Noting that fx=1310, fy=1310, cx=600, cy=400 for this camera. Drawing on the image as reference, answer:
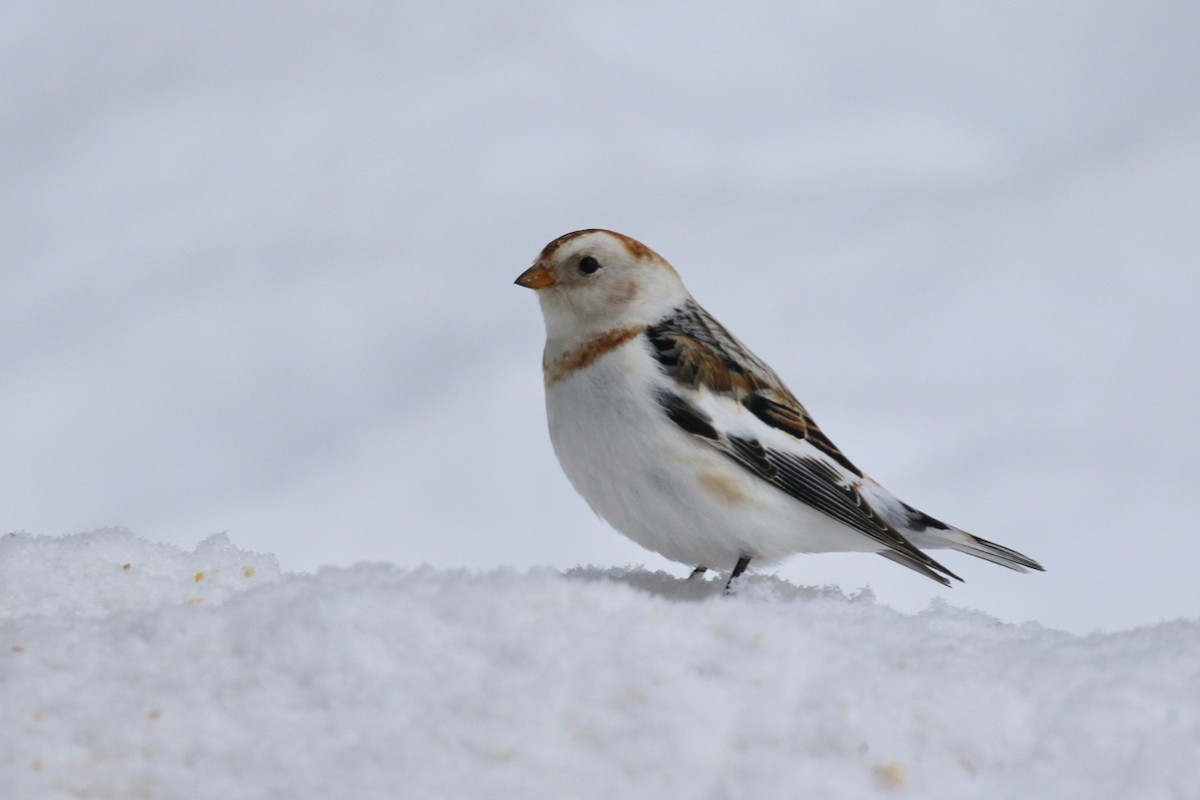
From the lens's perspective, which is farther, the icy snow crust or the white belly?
the white belly

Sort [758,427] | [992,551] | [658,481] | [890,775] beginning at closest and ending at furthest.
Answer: [890,775] < [658,481] < [758,427] < [992,551]

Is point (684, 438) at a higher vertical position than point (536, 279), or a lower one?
lower

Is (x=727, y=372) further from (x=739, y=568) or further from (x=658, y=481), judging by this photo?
(x=739, y=568)

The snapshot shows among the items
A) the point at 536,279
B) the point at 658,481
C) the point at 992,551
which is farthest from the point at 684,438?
the point at 992,551

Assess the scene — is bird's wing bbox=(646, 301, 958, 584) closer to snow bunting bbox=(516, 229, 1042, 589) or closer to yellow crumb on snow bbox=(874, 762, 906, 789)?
snow bunting bbox=(516, 229, 1042, 589)

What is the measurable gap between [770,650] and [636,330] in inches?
67.1

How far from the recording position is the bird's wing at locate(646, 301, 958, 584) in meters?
4.30

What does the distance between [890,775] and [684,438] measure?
1.69m

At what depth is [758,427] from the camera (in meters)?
4.39

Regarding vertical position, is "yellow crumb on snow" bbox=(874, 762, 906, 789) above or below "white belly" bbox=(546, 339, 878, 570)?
below

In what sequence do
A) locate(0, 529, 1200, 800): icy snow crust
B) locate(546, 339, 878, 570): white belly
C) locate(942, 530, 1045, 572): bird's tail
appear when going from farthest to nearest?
1. locate(942, 530, 1045, 572): bird's tail
2. locate(546, 339, 878, 570): white belly
3. locate(0, 529, 1200, 800): icy snow crust

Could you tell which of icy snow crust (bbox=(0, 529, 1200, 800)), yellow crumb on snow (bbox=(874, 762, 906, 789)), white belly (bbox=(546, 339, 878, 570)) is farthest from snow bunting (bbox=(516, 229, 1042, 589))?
yellow crumb on snow (bbox=(874, 762, 906, 789))

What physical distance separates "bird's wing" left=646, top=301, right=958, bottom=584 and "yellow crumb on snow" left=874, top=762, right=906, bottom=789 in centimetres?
Result: 165

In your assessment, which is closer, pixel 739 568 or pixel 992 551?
pixel 739 568
